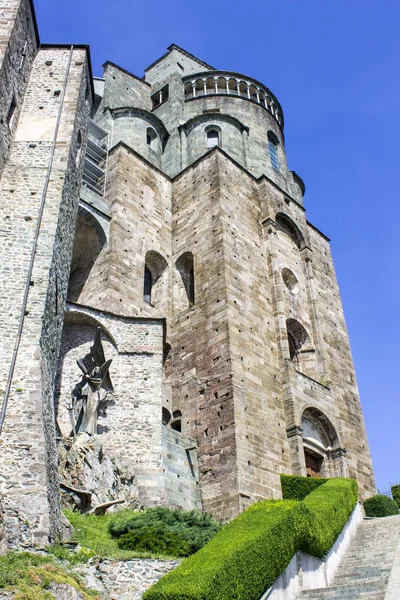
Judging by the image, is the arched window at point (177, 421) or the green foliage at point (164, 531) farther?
the arched window at point (177, 421)

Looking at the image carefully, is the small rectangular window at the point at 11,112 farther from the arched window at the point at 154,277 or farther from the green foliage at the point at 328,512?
the green foliage at the point at 328,512

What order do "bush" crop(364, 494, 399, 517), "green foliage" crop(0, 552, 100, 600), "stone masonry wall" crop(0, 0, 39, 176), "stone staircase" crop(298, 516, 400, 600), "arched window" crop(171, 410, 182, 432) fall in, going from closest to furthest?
"green foliage" crop(0, 552, 100, 600)
"stone staircase" crop(298, 516, 400, 600)
"stone masonry wall" crop(0, 0, 39, 176)
"arched window" crop(171, 410, 182, 432)
"bush" crop(364, 494, 399, 517)

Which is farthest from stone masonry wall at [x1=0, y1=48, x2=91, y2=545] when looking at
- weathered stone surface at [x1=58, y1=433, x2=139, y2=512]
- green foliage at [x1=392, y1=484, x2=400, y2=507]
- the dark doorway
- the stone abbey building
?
green foliage at [x1=392, y1=484, x2=400, y2=507]

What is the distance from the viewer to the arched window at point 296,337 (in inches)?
957

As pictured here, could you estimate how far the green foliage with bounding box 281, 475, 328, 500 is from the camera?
18.0 m

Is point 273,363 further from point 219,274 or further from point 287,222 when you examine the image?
point 287,222

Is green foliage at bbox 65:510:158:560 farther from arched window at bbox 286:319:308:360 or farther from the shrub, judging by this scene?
arched window at bbox 286:319:308:360

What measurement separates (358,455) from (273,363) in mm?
5059

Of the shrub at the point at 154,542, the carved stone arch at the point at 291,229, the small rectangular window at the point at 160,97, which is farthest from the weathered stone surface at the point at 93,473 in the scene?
the small rectangular window at the point at 160,97

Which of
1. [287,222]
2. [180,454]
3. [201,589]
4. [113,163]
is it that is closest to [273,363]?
[180,454]

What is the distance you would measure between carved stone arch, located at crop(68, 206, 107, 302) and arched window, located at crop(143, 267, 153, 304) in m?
2.41


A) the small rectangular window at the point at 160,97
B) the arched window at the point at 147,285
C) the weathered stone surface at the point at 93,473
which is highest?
the small rectangular window at the point at 160,97

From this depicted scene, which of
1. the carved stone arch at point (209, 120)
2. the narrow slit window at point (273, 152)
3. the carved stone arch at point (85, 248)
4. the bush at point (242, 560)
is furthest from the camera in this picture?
the narrow slit window at point (273, 152)

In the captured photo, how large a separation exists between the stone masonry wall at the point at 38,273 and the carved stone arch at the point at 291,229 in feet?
32.1
